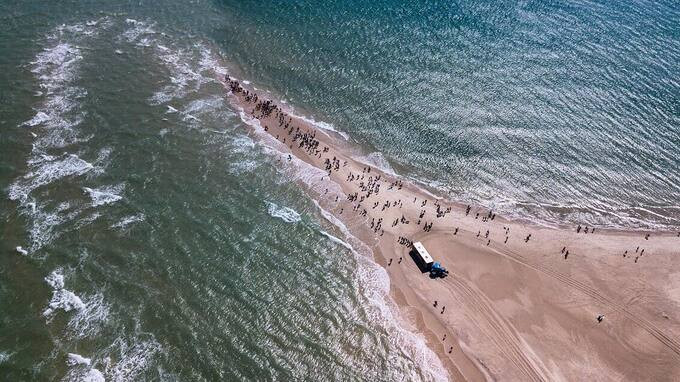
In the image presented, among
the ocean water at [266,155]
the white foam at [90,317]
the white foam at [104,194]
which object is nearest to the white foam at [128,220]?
the ocean water at [266,155]

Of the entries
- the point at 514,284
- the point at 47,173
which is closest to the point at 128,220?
the point at 47,173

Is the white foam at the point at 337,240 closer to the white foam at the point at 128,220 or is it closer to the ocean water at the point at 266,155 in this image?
the ocean water at the point at 266,155

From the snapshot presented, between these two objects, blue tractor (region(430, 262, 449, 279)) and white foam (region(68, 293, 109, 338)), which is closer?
white foam (region(68, 293, 109, 338))

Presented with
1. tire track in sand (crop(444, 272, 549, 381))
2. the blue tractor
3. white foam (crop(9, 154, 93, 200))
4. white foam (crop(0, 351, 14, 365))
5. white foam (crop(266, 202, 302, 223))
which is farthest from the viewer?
white foam (crop(266, 202, 302, 223))

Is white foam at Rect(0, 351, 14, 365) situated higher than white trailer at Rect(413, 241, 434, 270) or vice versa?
white trailer at Rect(413, 241, 434, 270)

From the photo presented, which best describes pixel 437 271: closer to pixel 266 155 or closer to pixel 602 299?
pixel 602 299

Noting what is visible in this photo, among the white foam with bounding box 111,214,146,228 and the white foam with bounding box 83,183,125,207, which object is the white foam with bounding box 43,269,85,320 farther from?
the white foam with bounding box 83,183,125,207

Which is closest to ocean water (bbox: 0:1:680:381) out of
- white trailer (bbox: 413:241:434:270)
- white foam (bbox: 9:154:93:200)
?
white foam (bbox: 9:154:93:200)
